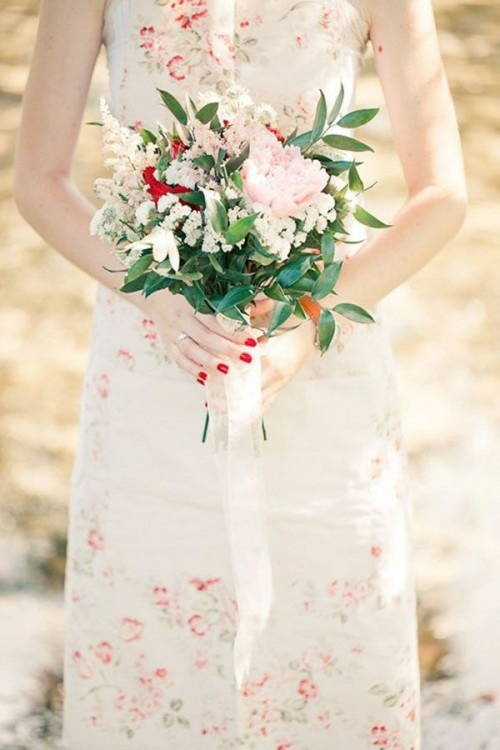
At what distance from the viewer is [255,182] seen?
1.45 meters

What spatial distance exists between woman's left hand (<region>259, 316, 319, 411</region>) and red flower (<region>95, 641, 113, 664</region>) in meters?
0.51

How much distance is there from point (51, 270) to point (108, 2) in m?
2.77

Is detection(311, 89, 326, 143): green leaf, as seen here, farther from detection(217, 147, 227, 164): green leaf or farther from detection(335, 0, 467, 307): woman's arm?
detection(335, 0, 467, 307): woman's arm

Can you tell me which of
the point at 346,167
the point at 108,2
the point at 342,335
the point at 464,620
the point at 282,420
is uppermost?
the point at 108,2

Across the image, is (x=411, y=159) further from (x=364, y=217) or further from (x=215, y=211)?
(x=215, y=211)

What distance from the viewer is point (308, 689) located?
6.50ft

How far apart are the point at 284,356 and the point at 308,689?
58cm

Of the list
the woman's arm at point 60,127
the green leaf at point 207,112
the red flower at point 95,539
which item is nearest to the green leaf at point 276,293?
the green leaf at point 207,112

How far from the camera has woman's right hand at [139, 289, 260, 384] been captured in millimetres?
1640

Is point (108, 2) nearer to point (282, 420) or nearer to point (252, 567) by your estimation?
point (282, 420)

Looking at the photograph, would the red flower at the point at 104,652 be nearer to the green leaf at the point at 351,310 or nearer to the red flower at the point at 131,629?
the red flower at the point at 131,629

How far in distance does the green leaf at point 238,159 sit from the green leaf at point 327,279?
0.16 metres

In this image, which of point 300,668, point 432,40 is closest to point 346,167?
point 432,40

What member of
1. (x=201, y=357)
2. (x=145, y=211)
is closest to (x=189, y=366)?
(x=201, y=357)
